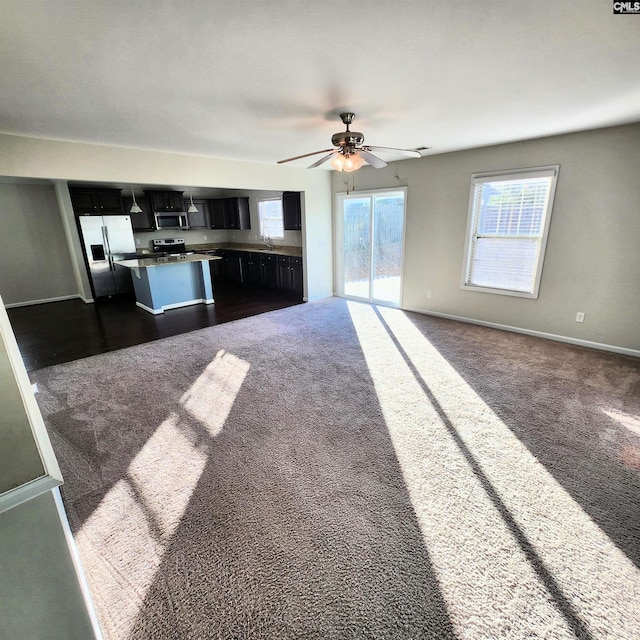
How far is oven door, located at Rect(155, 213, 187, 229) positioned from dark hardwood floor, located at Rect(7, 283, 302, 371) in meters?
1.97

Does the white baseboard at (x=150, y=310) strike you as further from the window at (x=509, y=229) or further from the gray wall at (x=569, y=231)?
the window at (x=509, y=229)

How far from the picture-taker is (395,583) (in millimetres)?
1529

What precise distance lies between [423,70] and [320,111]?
1.01 metres

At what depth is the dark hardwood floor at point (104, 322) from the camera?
14.4 ft

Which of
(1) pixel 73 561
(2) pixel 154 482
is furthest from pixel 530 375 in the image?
(1) pixel 73 561

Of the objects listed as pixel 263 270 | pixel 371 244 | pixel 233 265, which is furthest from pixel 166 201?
pixel 371 244

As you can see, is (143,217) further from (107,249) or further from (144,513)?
(144,513)

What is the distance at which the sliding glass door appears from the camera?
5.74 metres

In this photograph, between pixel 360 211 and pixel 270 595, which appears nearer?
pixel 270 595

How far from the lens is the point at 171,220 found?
26.0ft

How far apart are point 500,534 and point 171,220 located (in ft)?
27.8

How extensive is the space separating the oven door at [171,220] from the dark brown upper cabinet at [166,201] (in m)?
0.15

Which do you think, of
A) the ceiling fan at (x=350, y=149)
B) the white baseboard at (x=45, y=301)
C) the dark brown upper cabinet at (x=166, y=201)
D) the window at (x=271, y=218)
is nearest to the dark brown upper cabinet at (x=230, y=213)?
the window at (x=271, y=218)

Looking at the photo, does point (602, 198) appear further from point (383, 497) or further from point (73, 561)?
point (73, 561)
